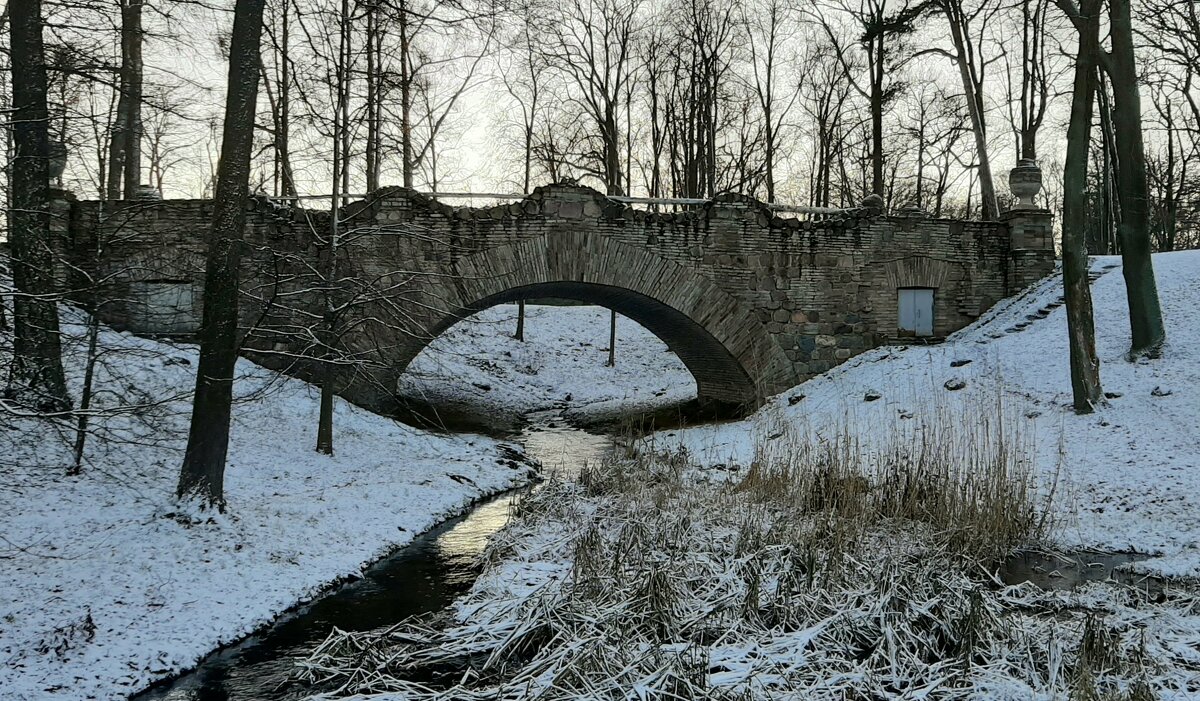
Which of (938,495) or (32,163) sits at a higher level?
(32,163)

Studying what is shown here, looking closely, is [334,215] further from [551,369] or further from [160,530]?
[551,369]

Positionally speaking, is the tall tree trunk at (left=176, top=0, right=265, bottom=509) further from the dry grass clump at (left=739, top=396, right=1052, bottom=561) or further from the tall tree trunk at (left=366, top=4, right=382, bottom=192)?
the dry grass clump at (left=739, top=396, right=1052, bottom=561)

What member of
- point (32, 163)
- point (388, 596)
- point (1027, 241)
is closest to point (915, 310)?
point (1027, 241)

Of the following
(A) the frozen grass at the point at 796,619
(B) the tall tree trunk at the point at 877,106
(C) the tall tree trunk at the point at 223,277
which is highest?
(B) the tall tree trunk at the point at 877,106

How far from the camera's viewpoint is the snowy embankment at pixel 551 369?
17.8m

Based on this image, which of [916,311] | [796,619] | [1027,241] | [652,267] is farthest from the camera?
[1027,241]

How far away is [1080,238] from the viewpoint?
925 cm

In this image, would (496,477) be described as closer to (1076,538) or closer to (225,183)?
(225,183)

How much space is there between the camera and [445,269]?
11773 millimetres

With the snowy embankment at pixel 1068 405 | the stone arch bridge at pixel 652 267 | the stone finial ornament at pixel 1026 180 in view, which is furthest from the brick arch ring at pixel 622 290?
the stone finial ornament at pixel 1026 180

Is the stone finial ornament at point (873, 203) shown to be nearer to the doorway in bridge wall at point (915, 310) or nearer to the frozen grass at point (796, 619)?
the doorway in bridge wall at point (915, 310)

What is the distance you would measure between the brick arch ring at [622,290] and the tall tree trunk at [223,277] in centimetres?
485

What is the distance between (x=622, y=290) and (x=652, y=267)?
21.2 inches

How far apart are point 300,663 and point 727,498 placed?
153 inches
